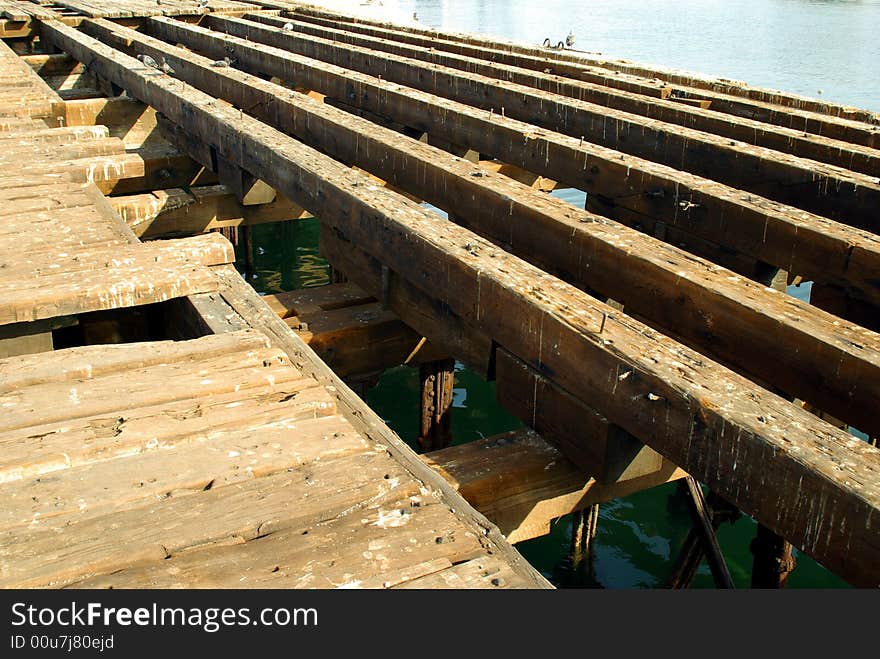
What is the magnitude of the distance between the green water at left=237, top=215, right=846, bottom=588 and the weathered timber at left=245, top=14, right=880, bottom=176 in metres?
3.50

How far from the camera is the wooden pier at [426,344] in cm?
225

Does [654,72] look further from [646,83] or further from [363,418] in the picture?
[363,418]

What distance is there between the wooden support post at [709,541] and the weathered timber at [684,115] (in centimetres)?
230

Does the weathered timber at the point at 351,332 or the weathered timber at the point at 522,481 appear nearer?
the weathered timber at the point at 522,481

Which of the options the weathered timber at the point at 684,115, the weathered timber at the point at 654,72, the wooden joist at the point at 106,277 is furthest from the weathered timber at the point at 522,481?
the weathered timber at the point at 654,72

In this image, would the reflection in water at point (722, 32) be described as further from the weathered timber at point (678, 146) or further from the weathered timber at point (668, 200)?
the weathered timber at point (668, 200)

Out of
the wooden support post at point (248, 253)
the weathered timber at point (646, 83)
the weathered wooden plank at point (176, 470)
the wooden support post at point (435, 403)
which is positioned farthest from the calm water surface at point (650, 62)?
the weathered wooden plank at point (176, 470)

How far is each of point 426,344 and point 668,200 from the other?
1.57 meters

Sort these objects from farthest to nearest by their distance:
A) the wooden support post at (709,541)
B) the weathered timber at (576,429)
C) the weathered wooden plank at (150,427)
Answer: the wooden support post at (709,541), the weathered timber at (576,429), the weathered wooden plank at (150,427)

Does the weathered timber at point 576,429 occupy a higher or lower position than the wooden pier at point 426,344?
lower

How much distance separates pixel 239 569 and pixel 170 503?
0.35 metres

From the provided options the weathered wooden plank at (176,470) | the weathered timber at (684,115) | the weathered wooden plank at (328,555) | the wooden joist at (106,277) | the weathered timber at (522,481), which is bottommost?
the weathered timber at (522,481)

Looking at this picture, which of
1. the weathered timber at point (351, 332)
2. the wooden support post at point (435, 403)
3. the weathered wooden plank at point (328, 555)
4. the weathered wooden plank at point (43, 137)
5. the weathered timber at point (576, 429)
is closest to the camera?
the weathered wooden plank at point (328, 555)

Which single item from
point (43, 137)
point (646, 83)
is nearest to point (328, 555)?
point (43, 137)
